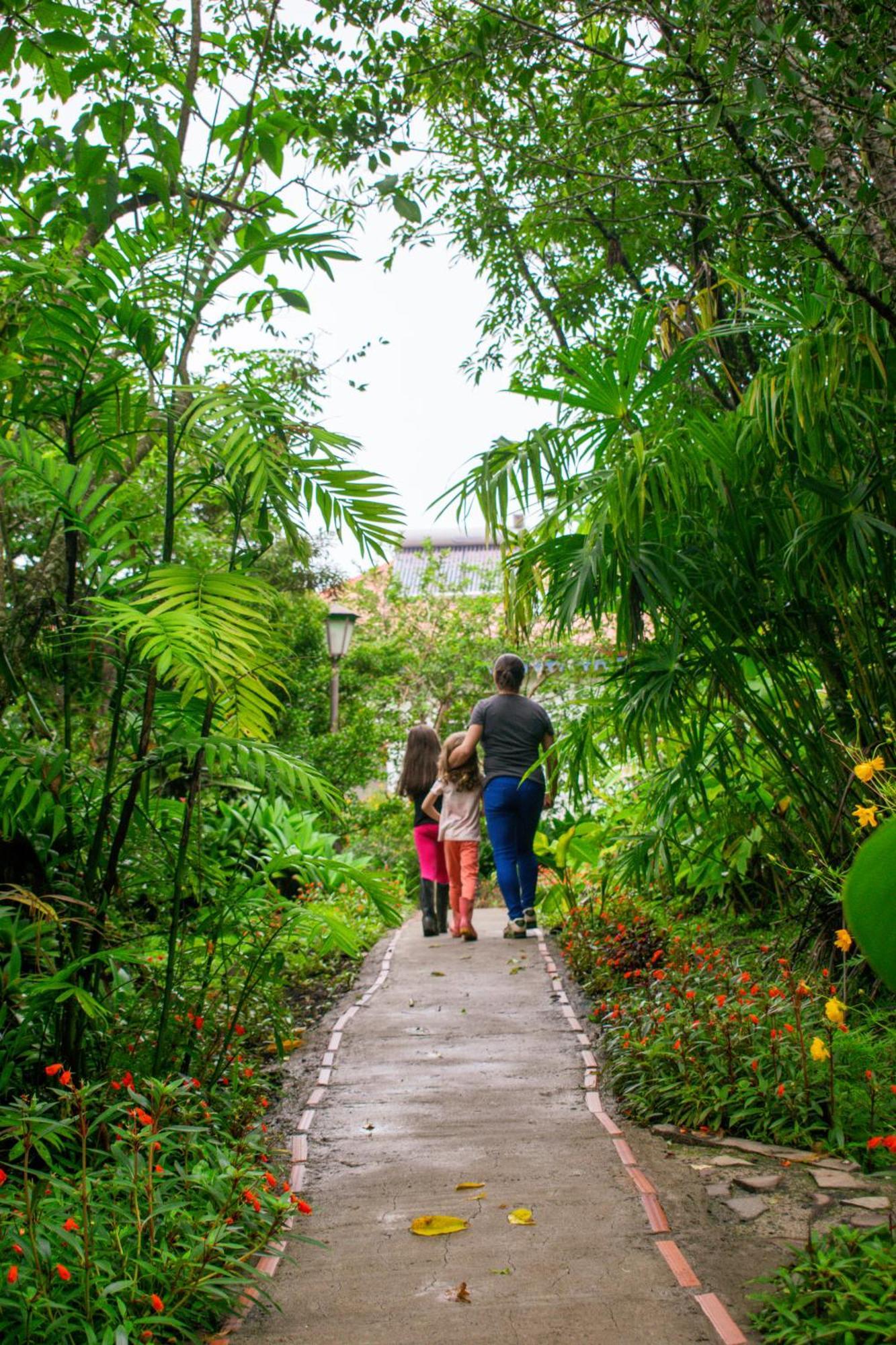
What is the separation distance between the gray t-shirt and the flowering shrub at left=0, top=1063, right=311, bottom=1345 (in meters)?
4.56

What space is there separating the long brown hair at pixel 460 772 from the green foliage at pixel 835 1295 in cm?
552

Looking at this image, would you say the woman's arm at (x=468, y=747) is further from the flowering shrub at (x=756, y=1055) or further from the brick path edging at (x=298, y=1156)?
the flowering shrub at (x=756, y=1055)

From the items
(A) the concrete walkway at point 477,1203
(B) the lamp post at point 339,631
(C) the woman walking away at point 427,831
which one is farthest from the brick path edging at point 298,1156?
(B) the lamp post at point 339,631

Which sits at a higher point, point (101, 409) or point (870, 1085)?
point (101, 409)

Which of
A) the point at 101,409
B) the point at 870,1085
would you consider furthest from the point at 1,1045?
the point at 870,1085

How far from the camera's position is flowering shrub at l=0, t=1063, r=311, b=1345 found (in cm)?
229

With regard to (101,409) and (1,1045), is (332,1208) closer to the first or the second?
(1,1045)

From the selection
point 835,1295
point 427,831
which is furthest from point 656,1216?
point 427,831

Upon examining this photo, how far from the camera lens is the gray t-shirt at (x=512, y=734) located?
306 inches

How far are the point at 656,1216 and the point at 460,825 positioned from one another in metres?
4.94

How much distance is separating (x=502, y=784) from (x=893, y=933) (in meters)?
6.71

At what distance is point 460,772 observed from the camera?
8.10 m

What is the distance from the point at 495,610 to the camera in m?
17.0

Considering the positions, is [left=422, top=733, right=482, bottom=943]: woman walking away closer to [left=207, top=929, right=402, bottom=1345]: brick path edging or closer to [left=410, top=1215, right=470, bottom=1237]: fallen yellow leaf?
[left=207, top=929, right=402, bottom=1345]: brick path edging
